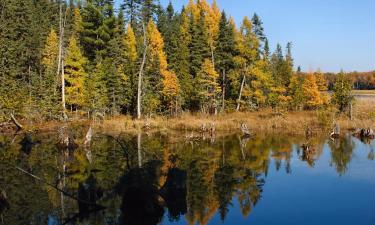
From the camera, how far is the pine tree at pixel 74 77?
4606 cm

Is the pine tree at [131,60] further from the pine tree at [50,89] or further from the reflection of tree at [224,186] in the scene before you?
the reflection of tree at [224,186]

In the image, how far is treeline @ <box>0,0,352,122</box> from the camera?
46469 mm

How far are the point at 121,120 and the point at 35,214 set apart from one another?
29390 millimetres

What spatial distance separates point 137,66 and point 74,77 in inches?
308

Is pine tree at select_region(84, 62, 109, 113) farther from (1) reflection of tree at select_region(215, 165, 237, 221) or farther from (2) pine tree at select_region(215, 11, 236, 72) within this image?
(1) reflection of tree at select_region(215, 165, 237, 221)

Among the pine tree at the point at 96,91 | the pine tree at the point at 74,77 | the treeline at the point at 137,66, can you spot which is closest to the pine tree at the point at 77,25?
the treeline at the point at 137,66

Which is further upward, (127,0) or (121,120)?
(127,0)

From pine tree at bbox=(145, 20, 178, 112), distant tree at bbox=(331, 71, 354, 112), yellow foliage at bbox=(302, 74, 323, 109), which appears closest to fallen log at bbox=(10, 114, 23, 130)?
pine tree at bbox=(145, 20, 178, 112)

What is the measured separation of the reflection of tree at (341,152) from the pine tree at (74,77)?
28.0 m

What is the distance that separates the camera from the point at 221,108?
5559 centimetres

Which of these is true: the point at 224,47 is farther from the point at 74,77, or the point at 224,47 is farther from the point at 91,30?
the point at 74,77

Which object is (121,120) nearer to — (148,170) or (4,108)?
(4,108)

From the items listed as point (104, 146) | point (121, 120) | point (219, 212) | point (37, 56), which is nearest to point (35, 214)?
point (219, 212)

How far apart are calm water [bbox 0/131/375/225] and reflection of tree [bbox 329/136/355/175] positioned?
0.23 feet
